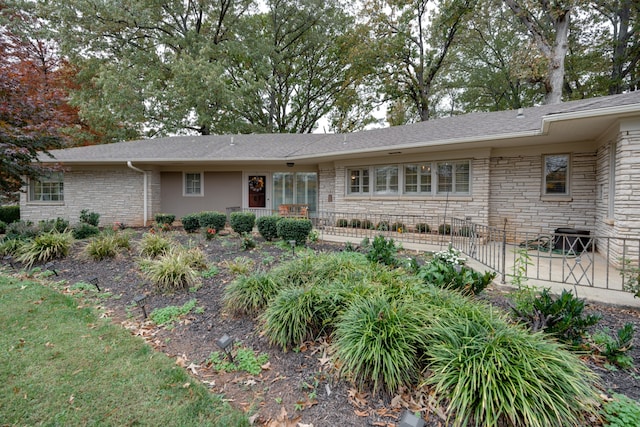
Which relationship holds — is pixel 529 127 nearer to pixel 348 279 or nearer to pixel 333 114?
pixel 348 279

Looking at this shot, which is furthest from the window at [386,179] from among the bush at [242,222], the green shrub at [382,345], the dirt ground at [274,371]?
the green shrub at [382,345]

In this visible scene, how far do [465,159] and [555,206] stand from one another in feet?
8.67

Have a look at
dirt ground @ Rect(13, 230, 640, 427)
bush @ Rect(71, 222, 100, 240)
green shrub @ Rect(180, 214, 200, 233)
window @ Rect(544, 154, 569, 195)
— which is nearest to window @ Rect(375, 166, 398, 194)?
window @ Rect(544, 154, 569, 195)

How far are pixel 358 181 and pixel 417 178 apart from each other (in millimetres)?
2156

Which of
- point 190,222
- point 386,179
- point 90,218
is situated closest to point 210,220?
point 190,222

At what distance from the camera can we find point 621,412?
1912 mm

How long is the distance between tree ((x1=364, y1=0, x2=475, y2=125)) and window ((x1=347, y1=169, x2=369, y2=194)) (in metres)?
10.6

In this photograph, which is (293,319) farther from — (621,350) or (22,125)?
(22,125)

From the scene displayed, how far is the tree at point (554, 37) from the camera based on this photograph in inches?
487

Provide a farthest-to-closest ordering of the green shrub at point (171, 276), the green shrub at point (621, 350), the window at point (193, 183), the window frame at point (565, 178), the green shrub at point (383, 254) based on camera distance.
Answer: the window at point (193, 183) → the window frame at point (565, 178) → the green shrub at point (383, 254) → the green shrub at point (171, 276) → the green shrub at point (621, 350)

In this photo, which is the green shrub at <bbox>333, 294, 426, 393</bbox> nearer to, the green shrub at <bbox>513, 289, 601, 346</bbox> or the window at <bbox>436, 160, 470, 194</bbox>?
the green shrub at <bbox>513, 289, 601, 346</bbox>

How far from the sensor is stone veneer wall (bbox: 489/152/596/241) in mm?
7598

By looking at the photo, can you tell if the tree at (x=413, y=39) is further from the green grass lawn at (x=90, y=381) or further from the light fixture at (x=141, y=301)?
the green grass lawn at (x=90, y=381)

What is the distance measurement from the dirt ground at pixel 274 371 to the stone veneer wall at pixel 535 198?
507 centimetres
